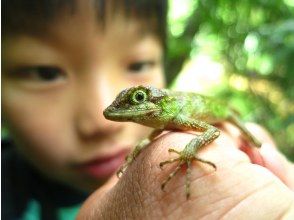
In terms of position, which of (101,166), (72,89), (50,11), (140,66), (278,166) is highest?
(50,11)

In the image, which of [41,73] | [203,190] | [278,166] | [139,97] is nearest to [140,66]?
[41,73]

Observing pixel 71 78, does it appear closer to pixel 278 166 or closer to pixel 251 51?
pixel 278 166

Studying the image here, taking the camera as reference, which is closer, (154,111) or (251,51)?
(154,111)

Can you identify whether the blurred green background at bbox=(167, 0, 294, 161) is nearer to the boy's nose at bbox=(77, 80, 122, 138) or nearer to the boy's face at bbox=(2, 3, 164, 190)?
the boy's face at bbox=(2, 3, 164, 190)

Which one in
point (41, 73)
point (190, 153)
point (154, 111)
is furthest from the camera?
point (41, 73)

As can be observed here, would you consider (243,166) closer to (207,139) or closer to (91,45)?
(207,139)

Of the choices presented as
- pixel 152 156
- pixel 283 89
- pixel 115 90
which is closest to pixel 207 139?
pixel 152 156
